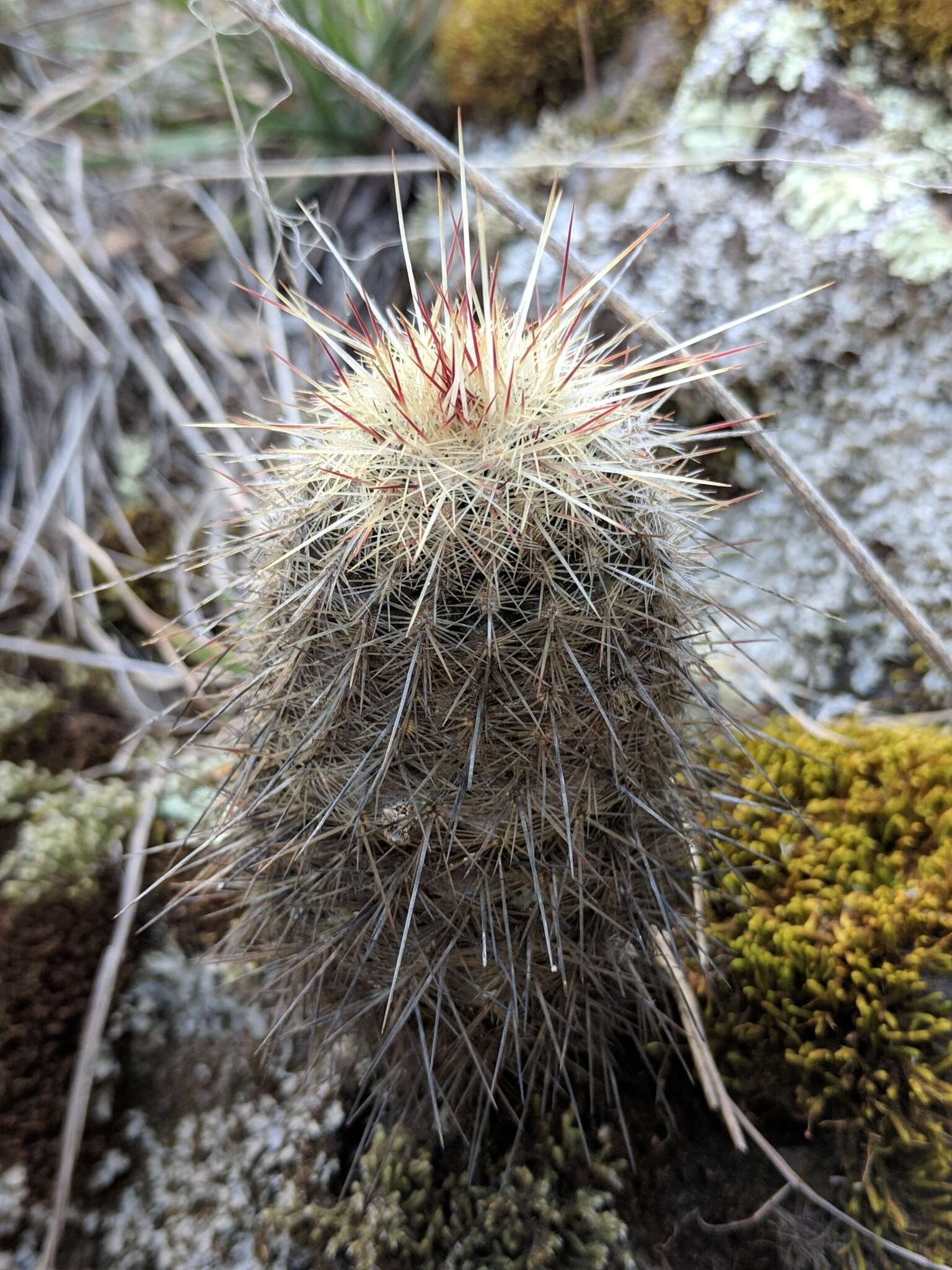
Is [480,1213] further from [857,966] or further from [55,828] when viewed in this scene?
[55,828]

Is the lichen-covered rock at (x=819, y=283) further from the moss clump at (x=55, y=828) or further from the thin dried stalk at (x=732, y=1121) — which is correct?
the moss clump at (x=55, y=828)

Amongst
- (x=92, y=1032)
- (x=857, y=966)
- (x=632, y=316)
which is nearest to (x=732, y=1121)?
(x=857, y=966)

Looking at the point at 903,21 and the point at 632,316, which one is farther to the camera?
the point at 903,21

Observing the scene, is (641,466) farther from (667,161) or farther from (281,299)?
(667,161)

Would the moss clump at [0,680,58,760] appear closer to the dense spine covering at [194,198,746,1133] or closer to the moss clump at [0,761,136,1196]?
the moss clump at [0,761,136,1196]

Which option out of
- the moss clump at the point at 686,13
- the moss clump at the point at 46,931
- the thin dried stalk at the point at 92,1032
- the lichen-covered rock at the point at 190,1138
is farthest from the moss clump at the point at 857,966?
the moss clump at the point at 686,13

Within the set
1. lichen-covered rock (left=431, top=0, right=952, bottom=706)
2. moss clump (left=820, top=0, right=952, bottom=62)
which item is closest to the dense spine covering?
lichen-covered rock (left=431, top=0, right=952, bottom=706)

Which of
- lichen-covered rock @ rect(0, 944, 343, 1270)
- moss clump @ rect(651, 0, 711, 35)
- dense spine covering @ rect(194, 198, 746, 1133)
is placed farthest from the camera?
moss clump @ rect(651, 0, 711, 35)
